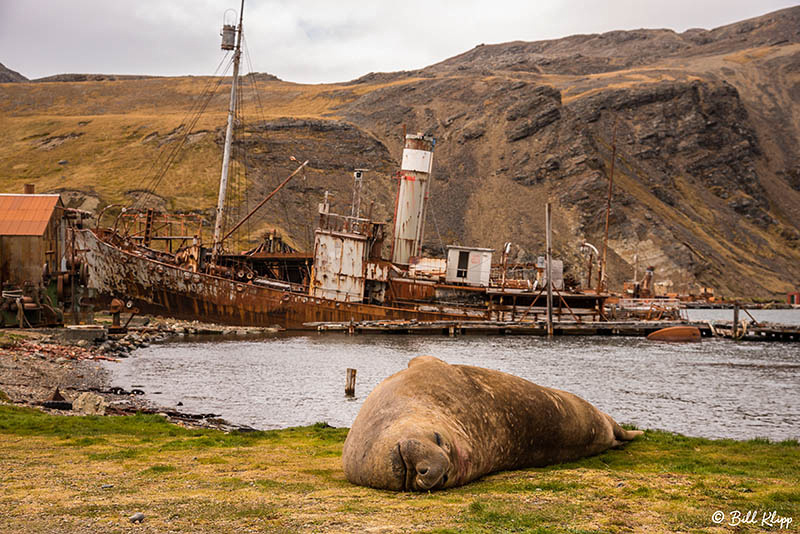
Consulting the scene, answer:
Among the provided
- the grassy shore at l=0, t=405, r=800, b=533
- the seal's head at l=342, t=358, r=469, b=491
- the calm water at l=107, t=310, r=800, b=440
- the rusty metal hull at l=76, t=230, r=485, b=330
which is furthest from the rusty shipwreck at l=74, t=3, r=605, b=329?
the seal's head at l=342, t=358, r=469, b=491

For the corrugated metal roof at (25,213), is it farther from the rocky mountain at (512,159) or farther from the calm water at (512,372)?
the rocky mountain at (512,159)

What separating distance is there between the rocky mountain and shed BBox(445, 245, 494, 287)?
40.0 metres

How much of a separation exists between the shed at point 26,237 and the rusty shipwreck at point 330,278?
56.5 ft

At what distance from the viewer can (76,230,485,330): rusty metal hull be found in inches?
2078

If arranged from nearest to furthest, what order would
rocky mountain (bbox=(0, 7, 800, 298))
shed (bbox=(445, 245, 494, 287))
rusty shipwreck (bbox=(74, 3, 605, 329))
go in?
1. rusty shipwreck (bbox=(74, 3, 605, 329))
2. shed (bbox=(445, 245, 494, 287))
3. rocky mountain (bbox=(0, 7, 800, 298))

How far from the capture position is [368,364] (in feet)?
115

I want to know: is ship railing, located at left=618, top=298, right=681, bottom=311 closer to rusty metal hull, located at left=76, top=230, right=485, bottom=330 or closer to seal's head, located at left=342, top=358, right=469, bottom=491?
rusty metal hull, located at left=76, top=230, right=485, bottom=330

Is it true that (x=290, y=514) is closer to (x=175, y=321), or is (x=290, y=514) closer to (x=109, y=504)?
(x=109, y=504)

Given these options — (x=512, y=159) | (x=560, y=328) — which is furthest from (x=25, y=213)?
(x=512, y=159)

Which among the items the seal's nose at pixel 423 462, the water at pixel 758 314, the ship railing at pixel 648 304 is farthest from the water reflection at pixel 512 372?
the water at pixel 758 314

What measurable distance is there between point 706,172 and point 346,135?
8110cm

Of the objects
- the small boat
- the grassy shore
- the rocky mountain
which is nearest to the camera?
the grassy shore

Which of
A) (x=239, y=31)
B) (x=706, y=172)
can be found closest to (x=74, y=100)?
(x=239, y=31)

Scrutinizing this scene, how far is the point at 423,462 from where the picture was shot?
7.77m
